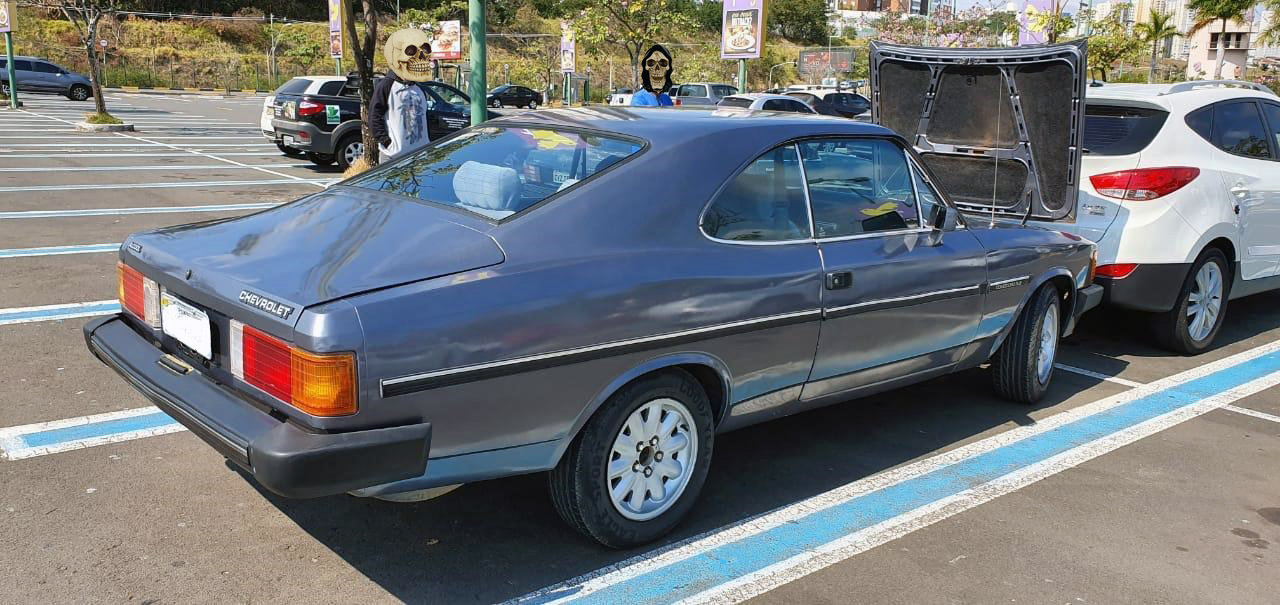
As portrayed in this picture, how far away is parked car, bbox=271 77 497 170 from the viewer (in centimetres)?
1584

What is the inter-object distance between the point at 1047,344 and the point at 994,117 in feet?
5.35

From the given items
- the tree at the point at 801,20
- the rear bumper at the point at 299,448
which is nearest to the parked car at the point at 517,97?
the rear bumper at the point at 299,448

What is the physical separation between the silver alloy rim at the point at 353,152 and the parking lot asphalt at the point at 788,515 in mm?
10373

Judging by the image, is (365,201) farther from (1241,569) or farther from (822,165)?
(1241,569)

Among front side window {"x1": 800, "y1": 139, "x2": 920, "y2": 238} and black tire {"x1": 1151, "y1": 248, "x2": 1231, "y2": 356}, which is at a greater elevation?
front side window {"x1": 800, "y1": 139, "x2": 920, "y2": 238}

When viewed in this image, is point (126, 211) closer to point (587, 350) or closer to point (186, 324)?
point (186, 324)

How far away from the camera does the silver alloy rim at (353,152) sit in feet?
53.2

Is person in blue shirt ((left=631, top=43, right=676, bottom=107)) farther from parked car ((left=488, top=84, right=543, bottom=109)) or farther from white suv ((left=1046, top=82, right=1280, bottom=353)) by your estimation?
parked car ((left=488, top=84, right=543, bottom=109))

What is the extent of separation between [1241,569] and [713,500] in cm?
198

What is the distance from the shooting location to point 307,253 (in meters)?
3.25

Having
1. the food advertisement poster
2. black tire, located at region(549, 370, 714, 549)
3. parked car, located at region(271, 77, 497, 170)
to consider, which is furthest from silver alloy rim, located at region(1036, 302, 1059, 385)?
the food advertisement poster

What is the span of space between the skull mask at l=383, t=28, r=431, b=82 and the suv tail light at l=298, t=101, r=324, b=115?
6945 mm

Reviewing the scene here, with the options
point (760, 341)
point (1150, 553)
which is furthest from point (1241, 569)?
point (760, 341)

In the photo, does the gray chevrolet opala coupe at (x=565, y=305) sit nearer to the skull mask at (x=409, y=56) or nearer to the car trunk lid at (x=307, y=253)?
the car trunk lid at (x=307, y=253)
